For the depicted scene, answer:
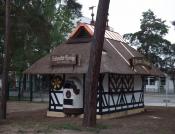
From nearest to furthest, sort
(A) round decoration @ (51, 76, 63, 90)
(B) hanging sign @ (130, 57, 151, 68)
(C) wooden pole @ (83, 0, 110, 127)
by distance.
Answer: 1. (C) wooden pole @ (83, 0, 110, 127)
2. (A) round decoration @ (51, 76, 63, 90)
3. (B) hanging sign @ (130, 57, 151, 68)

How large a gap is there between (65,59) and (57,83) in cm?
199

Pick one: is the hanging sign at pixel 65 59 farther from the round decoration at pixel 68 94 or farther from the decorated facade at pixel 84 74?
the round decoration at pixel 68 94

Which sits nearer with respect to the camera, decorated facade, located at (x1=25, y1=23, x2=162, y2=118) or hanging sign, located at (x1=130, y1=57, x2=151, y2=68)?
decorated facade, located at (x1=25, y1=23, x2=162, y2=118)

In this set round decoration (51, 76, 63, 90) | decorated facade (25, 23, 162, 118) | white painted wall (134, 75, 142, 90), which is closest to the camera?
decorated facade (25, 23, 162, 118)

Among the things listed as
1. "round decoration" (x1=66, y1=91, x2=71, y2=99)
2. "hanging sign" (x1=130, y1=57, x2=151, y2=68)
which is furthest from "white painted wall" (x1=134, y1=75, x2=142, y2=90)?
"round decoration" (x1=66, y1=91, x2=71, y2=99)

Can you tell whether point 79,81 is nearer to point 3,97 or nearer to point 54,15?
point 3,97

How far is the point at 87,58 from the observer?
2169 cm

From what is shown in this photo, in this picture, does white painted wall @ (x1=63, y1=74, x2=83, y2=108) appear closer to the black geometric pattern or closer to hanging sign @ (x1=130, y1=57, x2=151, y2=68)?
the black geometric pattern

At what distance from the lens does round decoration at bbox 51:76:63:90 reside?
22.8m

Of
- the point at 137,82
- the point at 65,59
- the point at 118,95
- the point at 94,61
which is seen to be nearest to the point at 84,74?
the point at 65,59

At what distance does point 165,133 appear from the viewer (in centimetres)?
1612

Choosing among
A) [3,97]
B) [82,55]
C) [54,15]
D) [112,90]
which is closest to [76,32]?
[82,55]

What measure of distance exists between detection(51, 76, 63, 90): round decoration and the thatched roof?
0.78 metres

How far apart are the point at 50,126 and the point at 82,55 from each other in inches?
220
